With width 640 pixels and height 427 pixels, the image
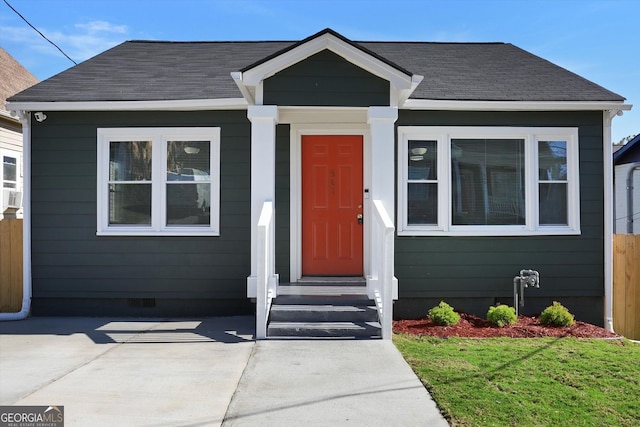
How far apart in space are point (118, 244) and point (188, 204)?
120cm

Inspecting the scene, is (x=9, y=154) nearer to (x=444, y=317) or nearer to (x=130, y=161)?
(x=130, y=161)

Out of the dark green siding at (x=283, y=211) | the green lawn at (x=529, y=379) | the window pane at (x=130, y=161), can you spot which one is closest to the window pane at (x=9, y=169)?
the window pane at (x=130, y=161)

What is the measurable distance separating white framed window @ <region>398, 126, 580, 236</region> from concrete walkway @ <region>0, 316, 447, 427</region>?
2.67m

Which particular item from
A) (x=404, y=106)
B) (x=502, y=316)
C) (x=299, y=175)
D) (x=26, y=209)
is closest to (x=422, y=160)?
(x=404, y=106)

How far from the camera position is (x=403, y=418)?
12.9 ft

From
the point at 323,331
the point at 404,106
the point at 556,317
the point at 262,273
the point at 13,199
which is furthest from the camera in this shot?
the point at 13,199

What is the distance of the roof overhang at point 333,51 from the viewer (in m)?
6.75

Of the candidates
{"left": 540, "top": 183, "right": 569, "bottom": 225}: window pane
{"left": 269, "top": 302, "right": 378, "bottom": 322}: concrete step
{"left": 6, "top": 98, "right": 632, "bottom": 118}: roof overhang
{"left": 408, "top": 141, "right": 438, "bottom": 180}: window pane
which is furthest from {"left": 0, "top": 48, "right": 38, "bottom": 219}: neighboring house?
{"left": 540, "top": 183, "right": 569, "bottom": 225}: window pane

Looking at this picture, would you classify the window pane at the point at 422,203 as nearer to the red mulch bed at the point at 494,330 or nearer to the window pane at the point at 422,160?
the window pane at the point at 422,160

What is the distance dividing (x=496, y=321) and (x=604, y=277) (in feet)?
7.44

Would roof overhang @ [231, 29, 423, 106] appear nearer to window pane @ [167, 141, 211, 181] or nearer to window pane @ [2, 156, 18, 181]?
window pane @ [167, 141, 211, 181]

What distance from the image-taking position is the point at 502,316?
7074 millimetres

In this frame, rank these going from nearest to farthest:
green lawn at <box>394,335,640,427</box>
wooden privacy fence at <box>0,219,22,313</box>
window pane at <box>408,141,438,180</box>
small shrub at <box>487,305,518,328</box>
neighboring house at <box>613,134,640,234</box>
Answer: green lawn at <box>394,335,640,427</box>, small shrub at <box>487,305,518,328</box>, window pane at <box>408,141,438,180</box>, wooden privacy fence at <box>0,219,22,313</box>, neighboring house at <box>613,134,640,234</box>

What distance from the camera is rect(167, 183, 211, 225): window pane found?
8.20 meters
